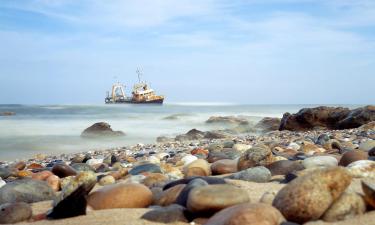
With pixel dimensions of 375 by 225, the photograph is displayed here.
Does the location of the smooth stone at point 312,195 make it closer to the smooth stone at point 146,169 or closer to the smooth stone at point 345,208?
the smooth stone at point 345,208

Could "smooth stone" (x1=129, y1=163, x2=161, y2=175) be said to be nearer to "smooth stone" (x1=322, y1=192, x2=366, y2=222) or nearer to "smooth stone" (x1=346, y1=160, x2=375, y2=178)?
"smooth stone" (x1=346, y1=160, x2=375, y2=178)

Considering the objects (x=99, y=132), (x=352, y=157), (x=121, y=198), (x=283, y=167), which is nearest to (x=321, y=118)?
(x=99, y=132)

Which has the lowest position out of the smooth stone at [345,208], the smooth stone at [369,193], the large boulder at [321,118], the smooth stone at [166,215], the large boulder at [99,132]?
the large boulder at [99,132]

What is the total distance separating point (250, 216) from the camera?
1560 millimetres

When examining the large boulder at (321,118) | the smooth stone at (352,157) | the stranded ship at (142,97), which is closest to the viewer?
the smooth stone at (352,157)

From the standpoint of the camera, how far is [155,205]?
2.24m

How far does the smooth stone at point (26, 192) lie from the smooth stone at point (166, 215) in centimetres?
96

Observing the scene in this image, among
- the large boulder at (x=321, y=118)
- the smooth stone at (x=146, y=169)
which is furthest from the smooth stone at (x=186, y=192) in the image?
the large boulder at (x=321, y=118)

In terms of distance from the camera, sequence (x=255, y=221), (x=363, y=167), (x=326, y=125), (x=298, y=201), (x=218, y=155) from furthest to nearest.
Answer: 1. (x=326, y=125)
2. (x=218, y=155)
3. (x=363, y=167)
4. (x=298, y=201)
5. (x=255, y=221)

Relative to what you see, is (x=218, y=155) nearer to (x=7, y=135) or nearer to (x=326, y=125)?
(x=326, y=125)

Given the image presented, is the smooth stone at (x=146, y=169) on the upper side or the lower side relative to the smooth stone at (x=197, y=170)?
lower

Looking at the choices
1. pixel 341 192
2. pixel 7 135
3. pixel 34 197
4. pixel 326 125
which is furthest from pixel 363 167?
pixel 7 135

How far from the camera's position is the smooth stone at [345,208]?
5.60 feet

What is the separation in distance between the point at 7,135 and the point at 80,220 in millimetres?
11804
